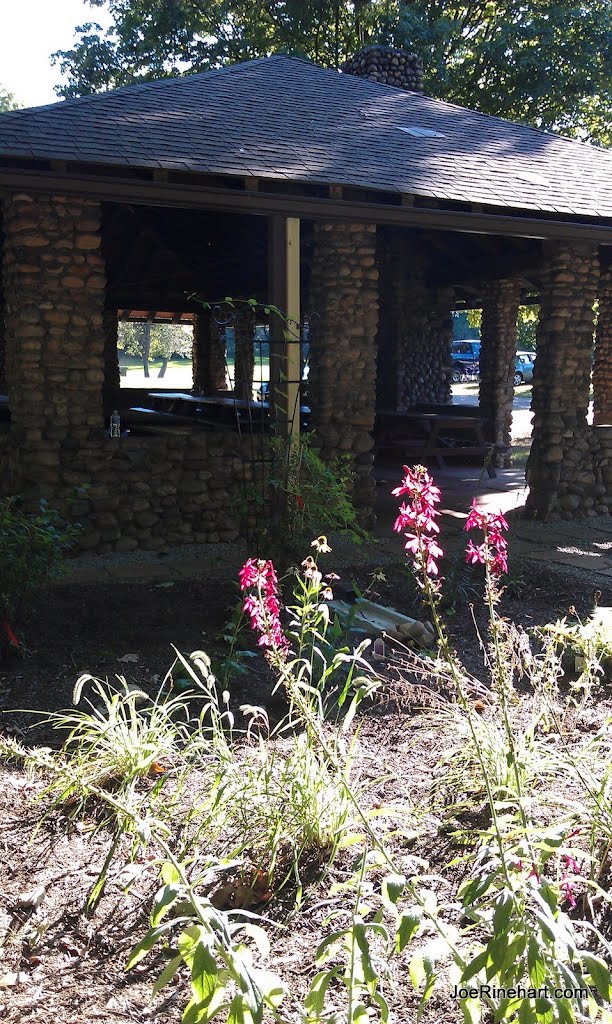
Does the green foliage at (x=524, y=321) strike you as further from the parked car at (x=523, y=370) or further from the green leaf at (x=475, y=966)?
the green leaf at (x=475, y=966)

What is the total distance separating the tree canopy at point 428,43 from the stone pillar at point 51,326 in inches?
549

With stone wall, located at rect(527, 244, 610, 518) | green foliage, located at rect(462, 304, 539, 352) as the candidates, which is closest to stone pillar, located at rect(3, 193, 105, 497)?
stone wall, located at rect(527, 244, 610, 518)

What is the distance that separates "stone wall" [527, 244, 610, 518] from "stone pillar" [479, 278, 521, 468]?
14.1ft

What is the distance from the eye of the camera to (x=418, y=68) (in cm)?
1614

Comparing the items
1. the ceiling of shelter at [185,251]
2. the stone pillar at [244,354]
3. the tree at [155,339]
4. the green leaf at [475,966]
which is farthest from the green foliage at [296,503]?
the tree at [155,339]

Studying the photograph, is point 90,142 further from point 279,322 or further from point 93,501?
point 93,501

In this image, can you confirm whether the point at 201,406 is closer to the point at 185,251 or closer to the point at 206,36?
the point at 185,251

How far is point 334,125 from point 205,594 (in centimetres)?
553

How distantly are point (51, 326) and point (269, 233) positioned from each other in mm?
2058

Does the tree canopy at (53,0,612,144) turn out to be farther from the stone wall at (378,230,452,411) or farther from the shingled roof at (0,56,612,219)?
the shingled roof at (0,56,612,219)

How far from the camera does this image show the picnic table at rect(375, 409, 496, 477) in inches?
516

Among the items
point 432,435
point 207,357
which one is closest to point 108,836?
point 432,435

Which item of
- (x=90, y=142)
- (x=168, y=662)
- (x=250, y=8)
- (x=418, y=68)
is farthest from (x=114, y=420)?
(x=250, y=8)

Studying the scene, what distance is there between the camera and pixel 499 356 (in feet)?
47.7
